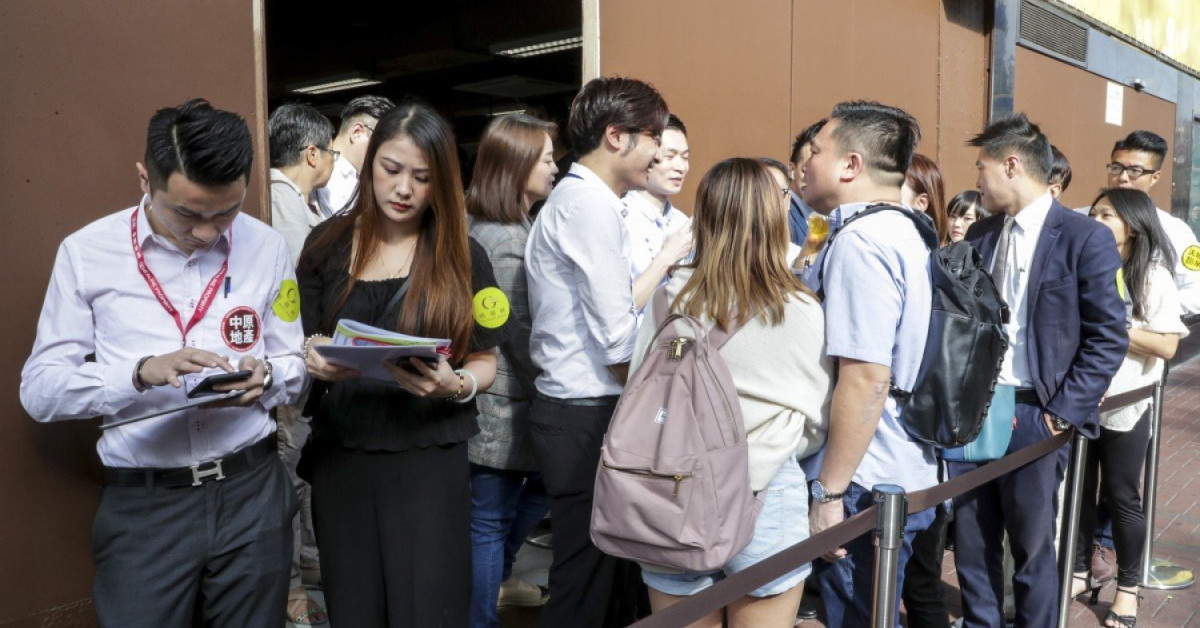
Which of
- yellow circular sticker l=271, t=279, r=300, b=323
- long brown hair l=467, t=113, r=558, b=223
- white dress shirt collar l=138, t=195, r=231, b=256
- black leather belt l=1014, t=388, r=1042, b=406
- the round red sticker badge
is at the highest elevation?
long brown hair l=467, t=113, r=558, b=223

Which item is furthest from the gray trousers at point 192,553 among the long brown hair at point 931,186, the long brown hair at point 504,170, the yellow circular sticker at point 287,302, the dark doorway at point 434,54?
the dark doorway at point 434,54

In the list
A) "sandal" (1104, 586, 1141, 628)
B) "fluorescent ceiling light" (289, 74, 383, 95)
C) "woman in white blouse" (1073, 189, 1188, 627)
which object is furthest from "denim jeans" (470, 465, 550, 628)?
"fluorescent ceiling light" (289, 74, 383, 95)

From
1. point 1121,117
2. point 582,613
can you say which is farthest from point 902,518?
point 1121,117

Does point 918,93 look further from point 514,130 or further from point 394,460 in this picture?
point 394,460

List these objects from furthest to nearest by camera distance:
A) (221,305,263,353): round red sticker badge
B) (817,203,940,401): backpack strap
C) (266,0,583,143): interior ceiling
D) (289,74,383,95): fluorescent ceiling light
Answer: (289,74,383,95): fluorescent ceiling light → (266,0,583,143): interior ceiling → (817,203,940,401): backpack strap → (221,305,263,353): round red sticker badge

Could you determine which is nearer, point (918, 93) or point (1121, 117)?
point (918, 93)

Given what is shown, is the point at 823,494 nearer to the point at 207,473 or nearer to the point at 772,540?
the point at 772,540

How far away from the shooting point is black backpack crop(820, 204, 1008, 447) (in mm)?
2465

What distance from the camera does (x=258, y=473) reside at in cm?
217

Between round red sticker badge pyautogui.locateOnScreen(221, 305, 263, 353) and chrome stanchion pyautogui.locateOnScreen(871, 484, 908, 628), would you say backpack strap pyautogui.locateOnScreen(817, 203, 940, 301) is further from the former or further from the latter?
round red sticker badge pyautogui.locateOnScreen(221, 305, 263, 353)

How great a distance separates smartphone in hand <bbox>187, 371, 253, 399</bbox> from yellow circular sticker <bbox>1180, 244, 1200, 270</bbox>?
4.39 meters

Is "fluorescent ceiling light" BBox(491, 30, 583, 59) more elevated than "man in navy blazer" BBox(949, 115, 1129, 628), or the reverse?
"fluorescent ceiling light" BBox(491, 30, 583, 59)

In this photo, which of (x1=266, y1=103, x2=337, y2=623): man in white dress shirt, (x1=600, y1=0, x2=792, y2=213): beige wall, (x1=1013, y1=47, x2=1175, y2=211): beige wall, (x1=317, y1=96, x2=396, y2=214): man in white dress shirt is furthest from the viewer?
(x1=1013, y1=47, x2=1175, y2=211): beige wall

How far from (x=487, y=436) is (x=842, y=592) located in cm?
123
